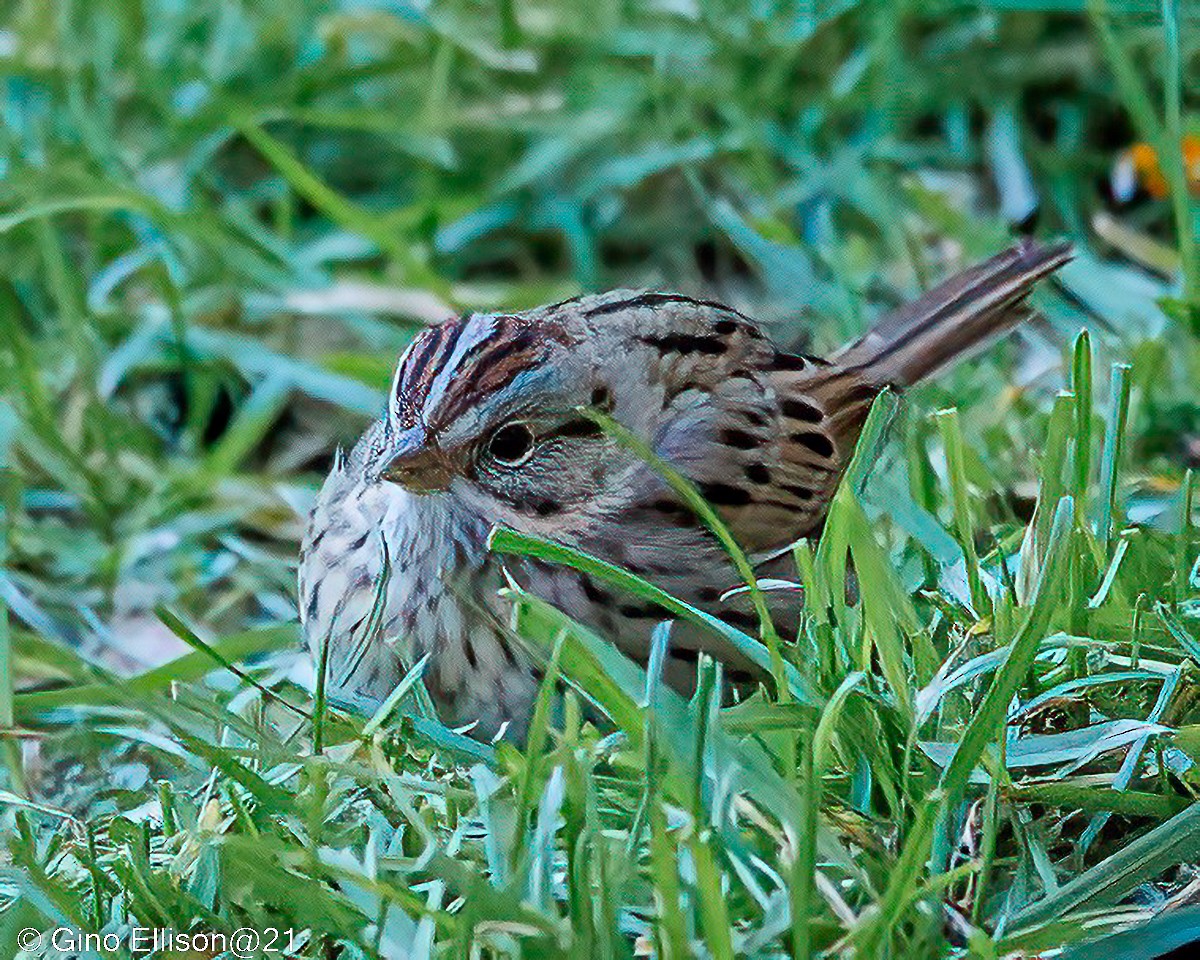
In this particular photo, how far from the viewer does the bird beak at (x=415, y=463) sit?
8.01 ft

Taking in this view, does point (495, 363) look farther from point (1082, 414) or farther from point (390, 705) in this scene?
point (1082, 414)

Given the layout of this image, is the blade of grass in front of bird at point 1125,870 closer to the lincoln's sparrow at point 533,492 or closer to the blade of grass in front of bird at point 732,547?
the blade of grass in front of bird at point 732,547

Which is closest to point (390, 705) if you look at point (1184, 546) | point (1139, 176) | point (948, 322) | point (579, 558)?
point (579, 558)

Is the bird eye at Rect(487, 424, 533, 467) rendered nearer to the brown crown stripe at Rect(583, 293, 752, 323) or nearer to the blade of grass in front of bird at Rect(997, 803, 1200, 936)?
the brown crown stripe at Rect(583, 293, 752, 323)

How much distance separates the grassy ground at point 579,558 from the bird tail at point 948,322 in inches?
5.4

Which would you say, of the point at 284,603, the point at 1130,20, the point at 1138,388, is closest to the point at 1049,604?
the point at 1138,388

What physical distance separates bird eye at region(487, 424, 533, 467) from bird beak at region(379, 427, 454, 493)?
0.28 ft

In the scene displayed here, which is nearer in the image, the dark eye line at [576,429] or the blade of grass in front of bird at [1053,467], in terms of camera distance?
the blade of grass in front of bird at [1053,467]

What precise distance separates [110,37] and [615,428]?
2.64 metres

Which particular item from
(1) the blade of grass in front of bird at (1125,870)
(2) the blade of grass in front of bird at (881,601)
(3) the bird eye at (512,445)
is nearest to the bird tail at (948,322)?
(3) the bird eye at (512,445)

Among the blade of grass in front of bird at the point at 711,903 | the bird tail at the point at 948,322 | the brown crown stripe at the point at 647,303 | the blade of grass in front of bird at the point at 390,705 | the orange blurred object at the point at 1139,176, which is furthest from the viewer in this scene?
the orange blurred object at the point at 1139,176

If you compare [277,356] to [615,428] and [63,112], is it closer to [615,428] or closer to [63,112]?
[63,112]

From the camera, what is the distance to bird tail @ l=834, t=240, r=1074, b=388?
331cm

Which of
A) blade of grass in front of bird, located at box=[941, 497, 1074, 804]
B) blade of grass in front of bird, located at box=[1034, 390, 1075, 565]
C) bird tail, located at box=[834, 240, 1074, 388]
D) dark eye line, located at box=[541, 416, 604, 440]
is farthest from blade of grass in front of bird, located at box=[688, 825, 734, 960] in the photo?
bird tail, located at box=[834, 240, 1074, 388]
